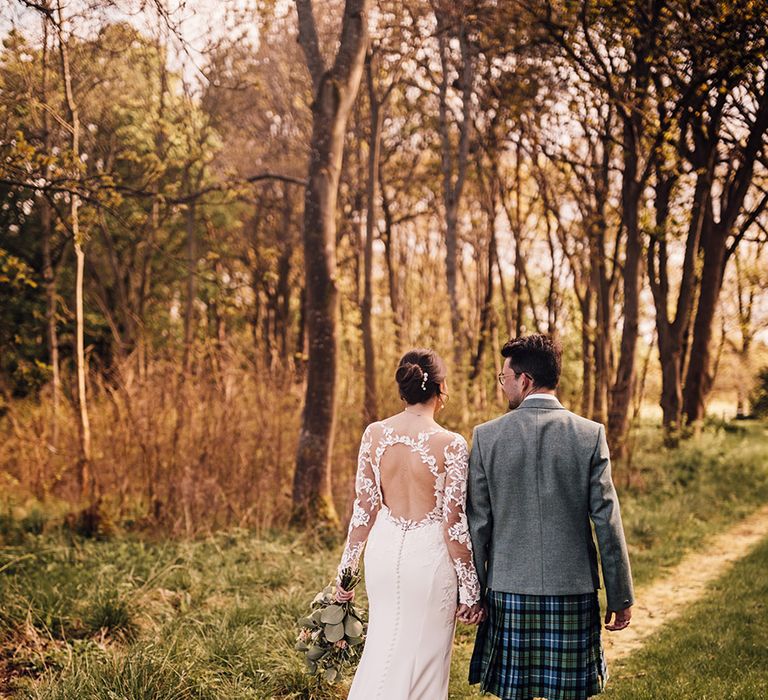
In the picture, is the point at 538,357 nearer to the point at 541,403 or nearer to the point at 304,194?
the point at 541,403

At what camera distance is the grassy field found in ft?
15.0

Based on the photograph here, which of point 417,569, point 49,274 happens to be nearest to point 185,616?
point 417,569

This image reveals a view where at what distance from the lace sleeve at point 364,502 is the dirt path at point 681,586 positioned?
108 inches

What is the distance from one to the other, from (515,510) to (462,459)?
0.38m

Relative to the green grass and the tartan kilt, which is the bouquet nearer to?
the tartan kilt

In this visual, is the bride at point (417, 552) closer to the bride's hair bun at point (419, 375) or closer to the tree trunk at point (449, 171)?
the bride's hair bun at point (419, 375)

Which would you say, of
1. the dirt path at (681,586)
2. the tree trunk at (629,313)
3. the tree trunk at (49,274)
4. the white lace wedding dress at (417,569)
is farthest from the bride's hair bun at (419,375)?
the tree trunk at (629,313)

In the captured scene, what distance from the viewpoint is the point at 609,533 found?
3.36 m

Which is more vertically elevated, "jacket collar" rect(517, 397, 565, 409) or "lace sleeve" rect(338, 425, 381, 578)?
"jacket collar" rect(517, 397, 565, 409)

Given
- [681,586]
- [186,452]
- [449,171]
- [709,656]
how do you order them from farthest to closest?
[449,171]
[186,452]
[681,586]
[709,656]

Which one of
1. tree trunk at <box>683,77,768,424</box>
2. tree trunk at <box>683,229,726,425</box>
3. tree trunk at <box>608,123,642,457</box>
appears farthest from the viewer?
tree trunk at <box>683,229,726,425</box>

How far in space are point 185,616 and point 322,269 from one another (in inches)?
172

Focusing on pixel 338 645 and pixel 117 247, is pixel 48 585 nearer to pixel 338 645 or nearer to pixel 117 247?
pixel 338 645

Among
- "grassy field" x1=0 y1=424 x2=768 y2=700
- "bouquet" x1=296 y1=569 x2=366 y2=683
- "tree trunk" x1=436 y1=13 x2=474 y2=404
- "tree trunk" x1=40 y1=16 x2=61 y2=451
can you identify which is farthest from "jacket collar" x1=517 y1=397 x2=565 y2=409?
"tree trunk" x1=436 y1=13 x2=474 y2=404
